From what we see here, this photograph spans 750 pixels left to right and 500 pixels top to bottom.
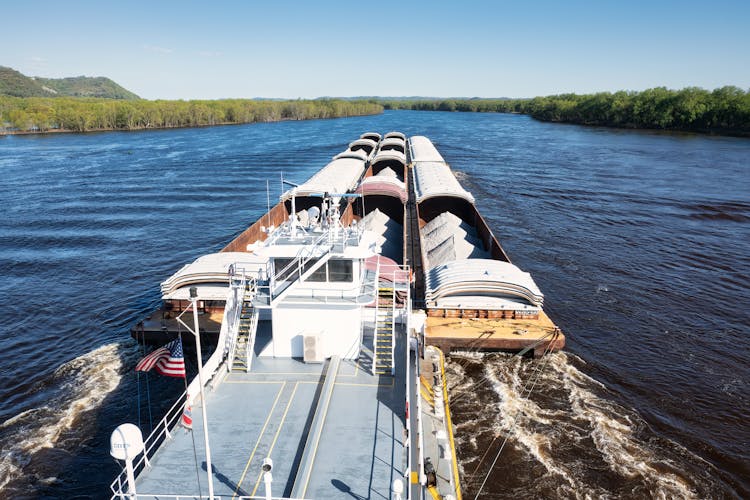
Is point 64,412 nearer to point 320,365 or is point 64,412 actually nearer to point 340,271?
point 320,365

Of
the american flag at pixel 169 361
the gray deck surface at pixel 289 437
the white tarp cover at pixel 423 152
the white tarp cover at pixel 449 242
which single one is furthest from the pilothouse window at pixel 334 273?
the white tarp cover at pixel 423 152

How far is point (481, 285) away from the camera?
22.7 meters

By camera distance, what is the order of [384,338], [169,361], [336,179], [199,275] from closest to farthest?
[169,361] → [384,338] → [199,275] → [336,179]

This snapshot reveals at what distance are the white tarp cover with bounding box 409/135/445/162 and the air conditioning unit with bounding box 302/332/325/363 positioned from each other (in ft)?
160

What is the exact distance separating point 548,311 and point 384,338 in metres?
14.9

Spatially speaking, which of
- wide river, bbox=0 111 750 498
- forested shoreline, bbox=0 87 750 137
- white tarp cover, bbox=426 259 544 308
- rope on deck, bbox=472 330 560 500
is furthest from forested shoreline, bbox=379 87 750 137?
rope on deck, bbox=472 330 560 500

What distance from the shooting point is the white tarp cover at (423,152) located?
62728 mm

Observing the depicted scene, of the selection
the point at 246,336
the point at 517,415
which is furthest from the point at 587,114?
the point at 246,336

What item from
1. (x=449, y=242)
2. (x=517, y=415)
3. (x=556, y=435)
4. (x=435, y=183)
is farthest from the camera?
(x=435, y=183)

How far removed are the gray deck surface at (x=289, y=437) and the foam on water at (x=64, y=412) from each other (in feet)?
23.7

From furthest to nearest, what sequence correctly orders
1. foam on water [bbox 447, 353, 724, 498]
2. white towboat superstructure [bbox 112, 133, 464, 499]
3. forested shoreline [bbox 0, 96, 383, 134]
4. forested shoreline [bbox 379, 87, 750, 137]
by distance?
forested shoreline [bbox 0, 96, 383, 134] → forested shoreline [bbox 379, 87, 750, 137] → foam on water [bbox 447, 353, 724, 498] → white towboat superstructure [bbox 112, 133, 464, 499]

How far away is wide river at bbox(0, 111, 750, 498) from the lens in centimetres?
1647

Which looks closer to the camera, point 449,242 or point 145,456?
point 145,456

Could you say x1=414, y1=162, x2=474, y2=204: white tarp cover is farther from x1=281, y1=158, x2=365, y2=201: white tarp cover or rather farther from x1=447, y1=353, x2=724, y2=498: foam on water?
x1=447, y1=353, x2=724, y2=498: foam on water
